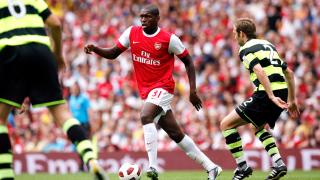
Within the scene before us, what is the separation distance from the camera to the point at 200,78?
833 inches

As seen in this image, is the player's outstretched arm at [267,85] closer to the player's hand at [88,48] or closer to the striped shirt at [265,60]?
the striped shirt at [265,60]

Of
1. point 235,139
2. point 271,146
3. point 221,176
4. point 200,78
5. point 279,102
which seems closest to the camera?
point 279,102

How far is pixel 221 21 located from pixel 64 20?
5.83 metres

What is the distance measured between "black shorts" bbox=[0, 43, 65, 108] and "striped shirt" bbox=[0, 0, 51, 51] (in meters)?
0.07

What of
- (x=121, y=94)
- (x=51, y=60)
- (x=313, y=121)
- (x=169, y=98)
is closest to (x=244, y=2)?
(x=121, y=94)

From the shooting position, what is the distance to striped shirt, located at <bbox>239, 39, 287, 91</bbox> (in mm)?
10953

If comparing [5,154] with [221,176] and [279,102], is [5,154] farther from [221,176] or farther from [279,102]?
[221,176]

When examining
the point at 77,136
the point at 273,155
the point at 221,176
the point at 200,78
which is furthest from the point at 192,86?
the point at 200,78

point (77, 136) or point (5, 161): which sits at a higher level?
point (77, 136)

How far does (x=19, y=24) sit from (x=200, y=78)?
43.0 feet

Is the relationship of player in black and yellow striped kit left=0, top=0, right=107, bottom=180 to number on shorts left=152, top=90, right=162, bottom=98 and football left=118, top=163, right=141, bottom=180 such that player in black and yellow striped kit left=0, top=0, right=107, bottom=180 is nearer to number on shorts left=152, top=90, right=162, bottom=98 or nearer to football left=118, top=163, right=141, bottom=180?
football left=118, top=163, right=141, bottom=180

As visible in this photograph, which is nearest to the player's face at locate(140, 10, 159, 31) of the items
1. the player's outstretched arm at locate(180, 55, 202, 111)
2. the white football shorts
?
the player's outstretched arm at locate(180, 55, 202, 111)

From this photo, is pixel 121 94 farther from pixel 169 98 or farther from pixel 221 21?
pixel 169 98

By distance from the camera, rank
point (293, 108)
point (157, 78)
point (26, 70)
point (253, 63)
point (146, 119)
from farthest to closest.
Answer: point (293, 108)
point (157, 78)
point (146, 119)
point (253, 63)
point (26, 70)
